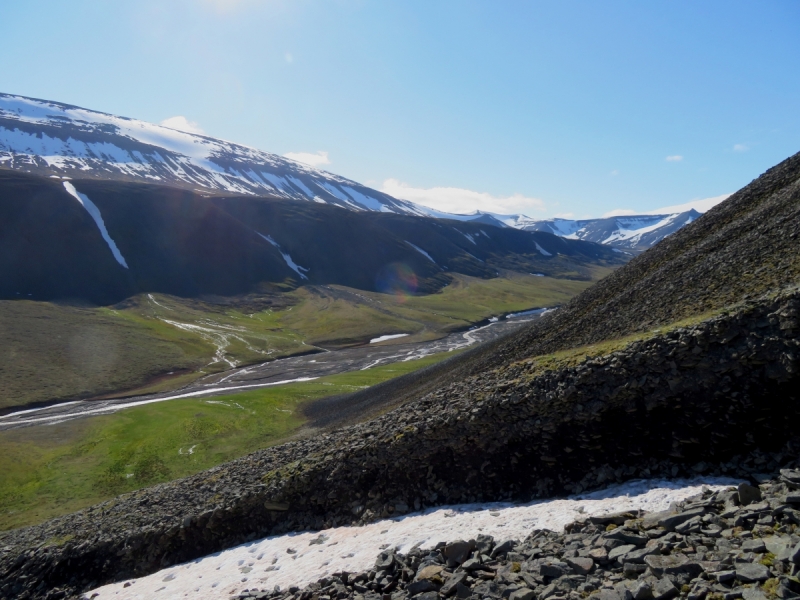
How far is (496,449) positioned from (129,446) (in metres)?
44.5

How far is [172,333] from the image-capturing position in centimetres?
11325

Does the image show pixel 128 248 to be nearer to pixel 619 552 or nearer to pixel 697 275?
pixel 697 275

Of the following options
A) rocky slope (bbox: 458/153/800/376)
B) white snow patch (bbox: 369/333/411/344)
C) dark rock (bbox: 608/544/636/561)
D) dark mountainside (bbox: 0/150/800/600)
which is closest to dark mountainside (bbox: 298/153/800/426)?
rocky slope (bbox: 458/153/800/376)

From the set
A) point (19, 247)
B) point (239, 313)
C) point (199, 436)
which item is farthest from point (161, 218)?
point (199, 436)

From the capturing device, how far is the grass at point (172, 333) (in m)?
83.8

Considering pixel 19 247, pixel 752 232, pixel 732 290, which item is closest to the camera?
pixel 732 290

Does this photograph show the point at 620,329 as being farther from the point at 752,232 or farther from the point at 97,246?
the point at 97,246

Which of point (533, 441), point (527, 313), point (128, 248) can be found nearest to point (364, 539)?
point (533, 441)

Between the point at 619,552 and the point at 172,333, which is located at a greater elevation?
the point at 619,552

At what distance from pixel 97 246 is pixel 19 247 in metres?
20.5

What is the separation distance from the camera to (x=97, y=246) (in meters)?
154

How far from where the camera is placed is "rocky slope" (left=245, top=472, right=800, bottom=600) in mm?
8430

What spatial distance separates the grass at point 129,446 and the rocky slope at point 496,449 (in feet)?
40.7

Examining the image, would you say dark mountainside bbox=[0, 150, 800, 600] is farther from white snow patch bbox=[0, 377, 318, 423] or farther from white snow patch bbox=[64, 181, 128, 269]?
white snow patch bbox=[64, 181, 128, 269]
